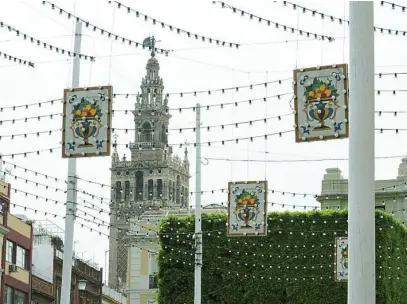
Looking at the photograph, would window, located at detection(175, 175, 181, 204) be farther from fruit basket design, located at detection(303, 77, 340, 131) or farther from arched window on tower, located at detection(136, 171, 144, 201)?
fruit basket design, located at detection(303, 77, 340, 131)

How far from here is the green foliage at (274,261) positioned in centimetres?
4944

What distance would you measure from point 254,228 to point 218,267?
15.5 m

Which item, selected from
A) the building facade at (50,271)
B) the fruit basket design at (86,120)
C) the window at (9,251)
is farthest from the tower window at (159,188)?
the fruit basket design at (86,120)

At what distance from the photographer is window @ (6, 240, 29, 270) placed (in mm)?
55281

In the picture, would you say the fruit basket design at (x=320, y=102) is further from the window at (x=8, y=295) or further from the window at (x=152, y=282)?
the window at (x=152, y=282)

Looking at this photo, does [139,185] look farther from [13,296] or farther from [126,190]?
[13,296]

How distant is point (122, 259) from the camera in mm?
144625

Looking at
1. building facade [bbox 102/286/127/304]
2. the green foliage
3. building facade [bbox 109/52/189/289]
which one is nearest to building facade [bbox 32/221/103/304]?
building facade [bbox 102/286/127/304]

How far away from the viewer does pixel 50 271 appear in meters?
63.2

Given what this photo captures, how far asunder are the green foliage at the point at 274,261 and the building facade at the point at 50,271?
1127 centimetres

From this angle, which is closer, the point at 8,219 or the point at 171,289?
the point at 171,289

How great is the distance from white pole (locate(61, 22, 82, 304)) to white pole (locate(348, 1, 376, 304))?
14.8 metres

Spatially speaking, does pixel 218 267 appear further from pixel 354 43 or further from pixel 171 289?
pixel 354 43

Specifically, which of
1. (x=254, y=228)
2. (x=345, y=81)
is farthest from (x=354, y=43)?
(x=254, y=228)
